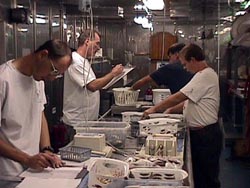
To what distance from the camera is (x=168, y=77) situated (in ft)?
15.9

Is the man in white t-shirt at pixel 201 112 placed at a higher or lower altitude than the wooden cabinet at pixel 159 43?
lower

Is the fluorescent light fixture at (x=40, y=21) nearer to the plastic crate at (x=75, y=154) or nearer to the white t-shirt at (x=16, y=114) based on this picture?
the white t-shirt at (x=16, y=114)

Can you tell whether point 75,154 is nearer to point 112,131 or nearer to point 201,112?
point 112,131

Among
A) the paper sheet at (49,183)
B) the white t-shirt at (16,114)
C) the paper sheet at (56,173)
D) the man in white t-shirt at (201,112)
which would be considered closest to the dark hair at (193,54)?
the man in white t-shirt at (201,112)

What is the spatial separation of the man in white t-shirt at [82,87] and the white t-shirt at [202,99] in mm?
695

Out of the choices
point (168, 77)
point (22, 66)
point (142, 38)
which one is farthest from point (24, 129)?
point (142, 38)

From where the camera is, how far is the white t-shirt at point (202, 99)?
395 centimetres

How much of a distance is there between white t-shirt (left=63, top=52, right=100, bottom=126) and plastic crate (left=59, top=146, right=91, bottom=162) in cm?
136

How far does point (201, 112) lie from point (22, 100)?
2011 mm

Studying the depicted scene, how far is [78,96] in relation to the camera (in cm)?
396

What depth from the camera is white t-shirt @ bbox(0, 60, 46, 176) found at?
2.34 metres

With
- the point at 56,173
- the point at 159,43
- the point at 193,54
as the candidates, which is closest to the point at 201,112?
the point at 193,54

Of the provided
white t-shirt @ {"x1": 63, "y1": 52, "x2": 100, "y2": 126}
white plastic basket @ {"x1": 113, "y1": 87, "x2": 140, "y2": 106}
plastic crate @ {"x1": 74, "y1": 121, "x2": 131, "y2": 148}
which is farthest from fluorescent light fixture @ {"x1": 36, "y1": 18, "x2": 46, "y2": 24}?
plastic crate @ {"x1": 74, "y1": 121, "x2": 131, "y2": 148}

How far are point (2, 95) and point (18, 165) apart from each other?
380 millimetres
